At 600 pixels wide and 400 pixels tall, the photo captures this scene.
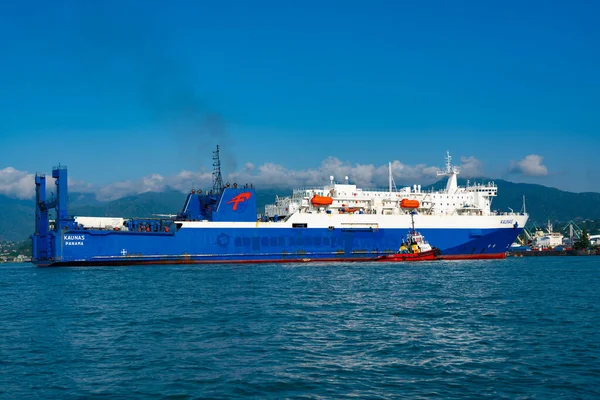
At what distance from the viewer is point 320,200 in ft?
162

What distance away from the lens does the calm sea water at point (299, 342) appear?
11.1 metres

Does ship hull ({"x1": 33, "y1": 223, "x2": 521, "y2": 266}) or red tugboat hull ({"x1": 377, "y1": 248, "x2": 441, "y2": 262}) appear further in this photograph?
red tugboat hull ({"x1": 377, "y1": 248, "x2": 441, "y2": 262})

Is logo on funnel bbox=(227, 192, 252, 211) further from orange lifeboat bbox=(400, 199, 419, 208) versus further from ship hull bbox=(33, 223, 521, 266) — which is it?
orange lifeboat bbox=(400, 199, 419, 208)

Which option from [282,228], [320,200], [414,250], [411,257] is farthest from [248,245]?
[414,250]

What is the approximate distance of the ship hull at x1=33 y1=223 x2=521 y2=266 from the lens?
140 ft

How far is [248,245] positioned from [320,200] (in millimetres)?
7623

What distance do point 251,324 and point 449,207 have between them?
41257 millimetres

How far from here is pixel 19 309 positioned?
21656 mm

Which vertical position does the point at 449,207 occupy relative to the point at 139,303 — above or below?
above

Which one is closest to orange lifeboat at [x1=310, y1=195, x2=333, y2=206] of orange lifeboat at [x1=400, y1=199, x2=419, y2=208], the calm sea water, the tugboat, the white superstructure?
the white superstructure

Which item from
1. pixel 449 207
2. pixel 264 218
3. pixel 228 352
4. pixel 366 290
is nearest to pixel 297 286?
pixel 366 290

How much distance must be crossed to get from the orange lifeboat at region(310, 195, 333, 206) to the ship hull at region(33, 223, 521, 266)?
7.64 feet

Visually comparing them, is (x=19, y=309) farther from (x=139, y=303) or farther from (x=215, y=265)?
(x=215, y=265)

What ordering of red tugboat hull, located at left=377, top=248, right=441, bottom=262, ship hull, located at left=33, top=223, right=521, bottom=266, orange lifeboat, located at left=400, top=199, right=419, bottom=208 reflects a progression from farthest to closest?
1. orange lifeboat, located at left=400, top=199, right=419, bottom=208
2. red tugboat hull, located at left=377, top=248, right=441, bottom=262
3. ship hull, located at left=33, top=223, right=521, bottom=266
